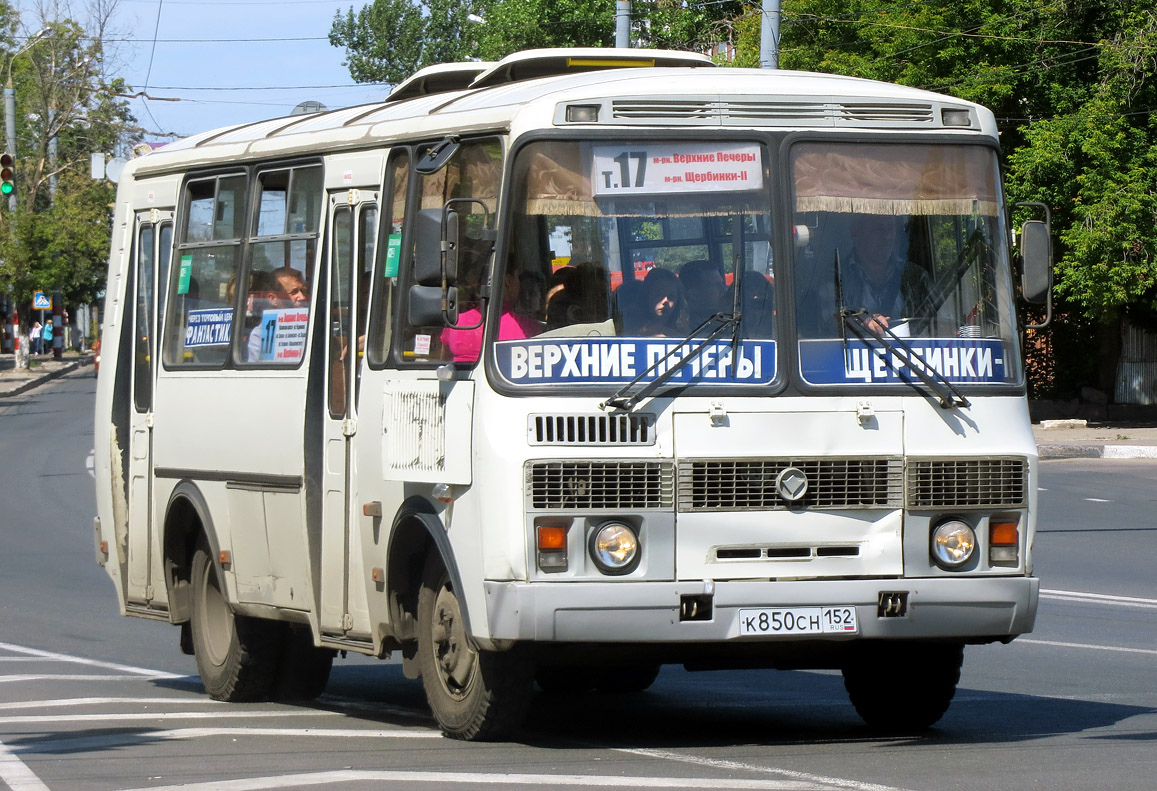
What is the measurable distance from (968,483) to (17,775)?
3.84 metres

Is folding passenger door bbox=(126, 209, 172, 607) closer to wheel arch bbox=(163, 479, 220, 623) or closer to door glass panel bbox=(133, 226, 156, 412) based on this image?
door glass panel bbox=(133, 226, 156, 412)

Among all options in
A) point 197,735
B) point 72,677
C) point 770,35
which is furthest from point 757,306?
point 770,35

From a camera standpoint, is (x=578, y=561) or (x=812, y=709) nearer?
(x=578, y=561)

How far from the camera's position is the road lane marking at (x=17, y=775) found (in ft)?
24.1

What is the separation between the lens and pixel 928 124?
317 inches

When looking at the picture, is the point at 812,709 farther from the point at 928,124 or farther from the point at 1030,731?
the point at 928,124

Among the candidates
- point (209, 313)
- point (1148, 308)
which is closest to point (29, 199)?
point (1148, 308)

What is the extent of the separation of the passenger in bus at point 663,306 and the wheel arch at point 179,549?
12.4 ft

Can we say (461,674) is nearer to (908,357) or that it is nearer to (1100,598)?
(908,357)

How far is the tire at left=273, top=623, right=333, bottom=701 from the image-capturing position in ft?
33.8

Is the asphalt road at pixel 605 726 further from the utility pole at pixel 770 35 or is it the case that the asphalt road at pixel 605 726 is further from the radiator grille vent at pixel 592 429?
the utility pole at pixel 770 35

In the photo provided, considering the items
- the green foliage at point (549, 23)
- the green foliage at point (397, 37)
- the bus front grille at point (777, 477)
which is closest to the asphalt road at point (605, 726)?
the bus front grille at point (777, 477)

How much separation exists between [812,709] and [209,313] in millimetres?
3704

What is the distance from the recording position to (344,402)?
8.98 metres
